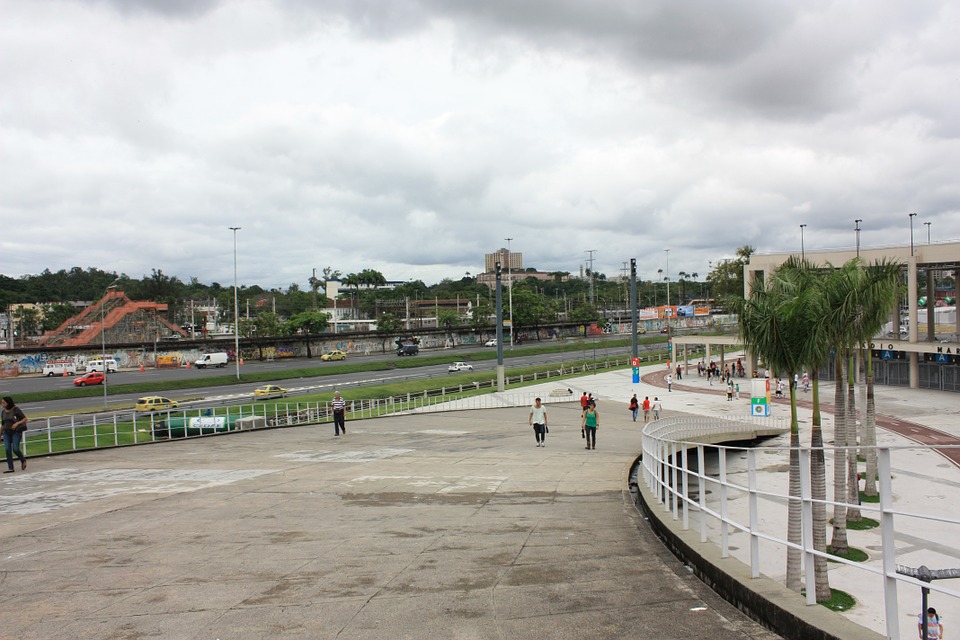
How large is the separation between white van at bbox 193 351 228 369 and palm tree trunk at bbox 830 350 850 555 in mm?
67322

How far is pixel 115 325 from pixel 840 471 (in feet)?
297

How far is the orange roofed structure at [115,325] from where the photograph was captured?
86.2 m

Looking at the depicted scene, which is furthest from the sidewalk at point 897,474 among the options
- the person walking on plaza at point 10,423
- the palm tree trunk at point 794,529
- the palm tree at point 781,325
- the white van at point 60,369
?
the white van at point 60,369

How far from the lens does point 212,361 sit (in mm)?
74188

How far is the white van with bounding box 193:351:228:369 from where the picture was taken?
74000mm

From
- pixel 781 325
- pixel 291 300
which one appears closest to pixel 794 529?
pixel 781 325

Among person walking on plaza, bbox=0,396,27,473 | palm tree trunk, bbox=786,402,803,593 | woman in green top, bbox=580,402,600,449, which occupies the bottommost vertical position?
woman in green top, bbox=580,402,600,449

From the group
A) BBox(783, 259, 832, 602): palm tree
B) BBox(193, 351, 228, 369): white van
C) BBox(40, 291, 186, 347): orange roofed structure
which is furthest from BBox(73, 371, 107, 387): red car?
BBox(783, 259, 832, 602): palm tree

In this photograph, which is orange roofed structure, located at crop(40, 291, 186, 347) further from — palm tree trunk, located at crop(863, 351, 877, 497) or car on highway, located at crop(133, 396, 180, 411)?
palm tree trunk, located at crop(863, 351, 877, 497)

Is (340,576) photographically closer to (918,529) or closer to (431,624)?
(431,624)

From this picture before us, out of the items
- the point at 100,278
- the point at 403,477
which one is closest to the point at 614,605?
the point at 403,477

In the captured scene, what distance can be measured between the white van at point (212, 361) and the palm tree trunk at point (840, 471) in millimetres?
67322

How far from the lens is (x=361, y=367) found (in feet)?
236

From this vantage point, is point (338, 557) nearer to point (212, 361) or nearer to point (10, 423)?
point (10, 423)
